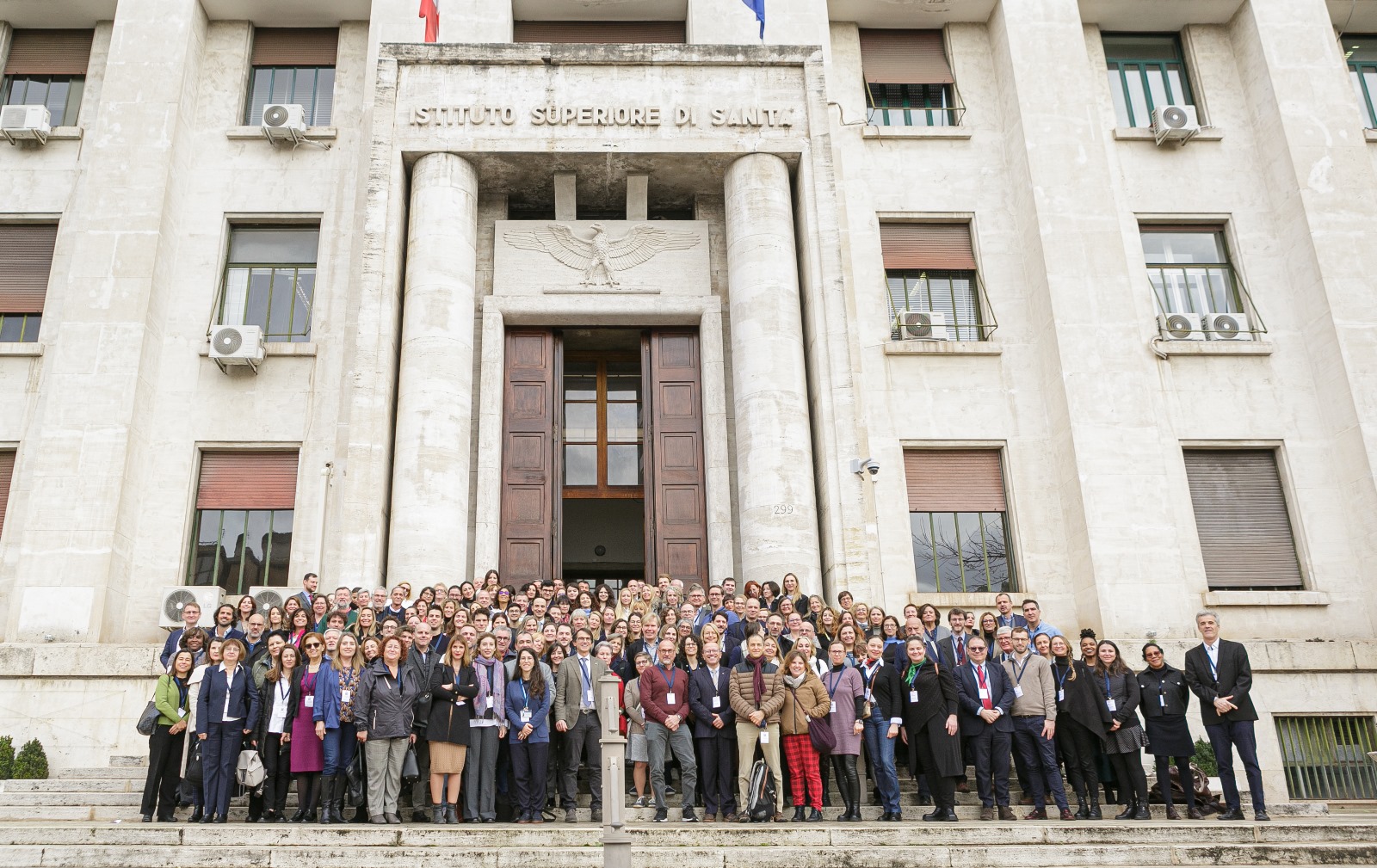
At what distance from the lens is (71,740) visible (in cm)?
1443

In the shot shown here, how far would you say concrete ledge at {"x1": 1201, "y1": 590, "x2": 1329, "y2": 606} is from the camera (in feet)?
53.8

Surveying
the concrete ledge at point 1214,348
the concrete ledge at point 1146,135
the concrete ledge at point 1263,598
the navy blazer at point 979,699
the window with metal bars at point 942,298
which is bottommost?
the navy blazer at point 979,699

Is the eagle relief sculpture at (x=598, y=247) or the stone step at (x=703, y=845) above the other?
the eagle relief sculpture at (x=598, y=247)

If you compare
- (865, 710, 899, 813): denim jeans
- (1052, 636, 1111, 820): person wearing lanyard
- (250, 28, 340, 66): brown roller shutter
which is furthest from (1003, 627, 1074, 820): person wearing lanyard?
(250, 28, 340, 66): brown roller shutter

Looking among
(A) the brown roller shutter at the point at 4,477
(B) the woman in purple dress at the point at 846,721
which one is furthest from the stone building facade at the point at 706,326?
(B) the woman in purple dress at the point at 846,721

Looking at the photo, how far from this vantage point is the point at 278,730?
9.92 metres

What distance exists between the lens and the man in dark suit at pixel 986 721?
1045 centimetres

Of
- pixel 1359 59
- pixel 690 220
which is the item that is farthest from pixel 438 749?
pixel 1359 59

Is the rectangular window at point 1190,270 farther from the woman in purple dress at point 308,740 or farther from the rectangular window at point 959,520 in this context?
the woman in purple dress at point 308,740

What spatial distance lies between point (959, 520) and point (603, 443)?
20.0ft

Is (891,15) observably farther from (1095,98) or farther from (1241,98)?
(1241,98)

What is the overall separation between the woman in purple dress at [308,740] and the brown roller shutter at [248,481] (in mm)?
7564

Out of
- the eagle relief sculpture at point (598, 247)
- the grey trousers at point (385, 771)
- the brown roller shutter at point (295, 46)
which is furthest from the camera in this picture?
the brown roller shutter at point (295, 46)

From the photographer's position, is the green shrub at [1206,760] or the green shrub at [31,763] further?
the green shrub at [1206,760]
